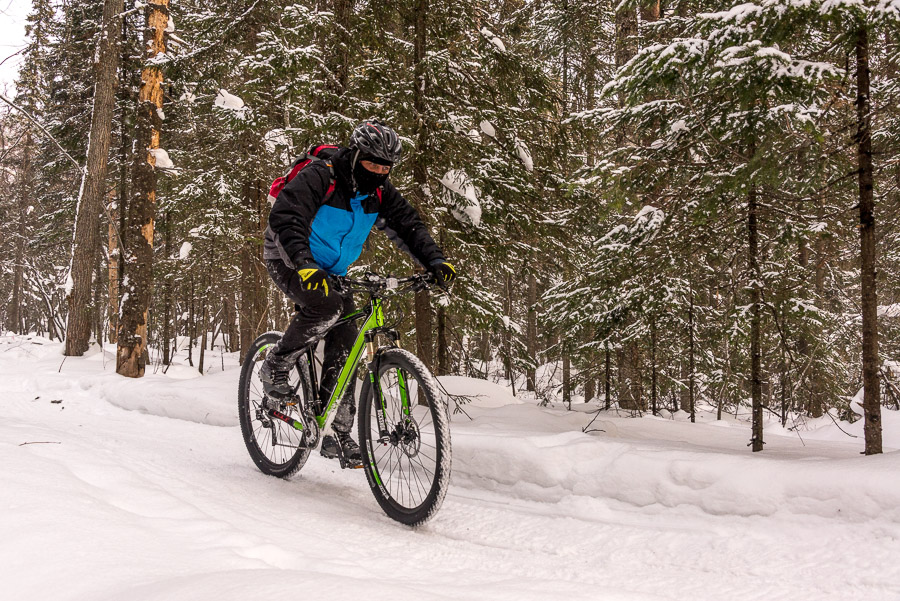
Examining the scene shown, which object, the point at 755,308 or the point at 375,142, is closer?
the point at 375,142

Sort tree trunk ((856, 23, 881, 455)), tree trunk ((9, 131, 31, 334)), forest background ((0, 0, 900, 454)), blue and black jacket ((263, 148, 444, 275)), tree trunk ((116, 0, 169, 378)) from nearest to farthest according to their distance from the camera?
blue and black jacket ((263, 148, 444, 275))
tree trunk ((856, 23, 881, 455))
forest background ((0, 0, 900, 454))
tree trunk ((116, 0, 169, 378))
tree trunk ((9, 131, 31, 334))

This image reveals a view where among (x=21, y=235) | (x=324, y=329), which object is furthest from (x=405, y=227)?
(x=21, y=235)

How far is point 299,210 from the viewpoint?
3.54 metres

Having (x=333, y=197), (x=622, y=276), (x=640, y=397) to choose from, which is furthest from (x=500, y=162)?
(x=640, y=397)

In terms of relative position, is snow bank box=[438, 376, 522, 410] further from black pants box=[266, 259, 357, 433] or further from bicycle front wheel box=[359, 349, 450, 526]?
bicycle front wheel box=[359, 349, 450, 526]

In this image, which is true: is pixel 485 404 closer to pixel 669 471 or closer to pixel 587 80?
A: pixel 669 471

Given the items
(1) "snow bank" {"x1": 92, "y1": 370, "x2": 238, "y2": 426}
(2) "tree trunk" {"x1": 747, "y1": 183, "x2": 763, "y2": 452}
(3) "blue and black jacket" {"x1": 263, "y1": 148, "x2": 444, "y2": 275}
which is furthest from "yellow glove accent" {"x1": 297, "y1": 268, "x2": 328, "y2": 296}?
(2) "tree trunk" {"x1": 747, "y1": 183, "x2": 763, "y2": 452}

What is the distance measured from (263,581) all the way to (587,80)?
12781 millimetres

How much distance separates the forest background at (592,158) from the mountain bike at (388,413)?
2.82 m

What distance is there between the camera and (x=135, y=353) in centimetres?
1041

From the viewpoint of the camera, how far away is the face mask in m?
3.73

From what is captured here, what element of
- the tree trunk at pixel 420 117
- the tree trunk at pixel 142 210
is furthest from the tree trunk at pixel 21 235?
the tree trunk at pixel 420 117

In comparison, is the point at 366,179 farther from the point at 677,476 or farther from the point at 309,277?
the point at 677,476

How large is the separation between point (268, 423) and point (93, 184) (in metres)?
10.2
